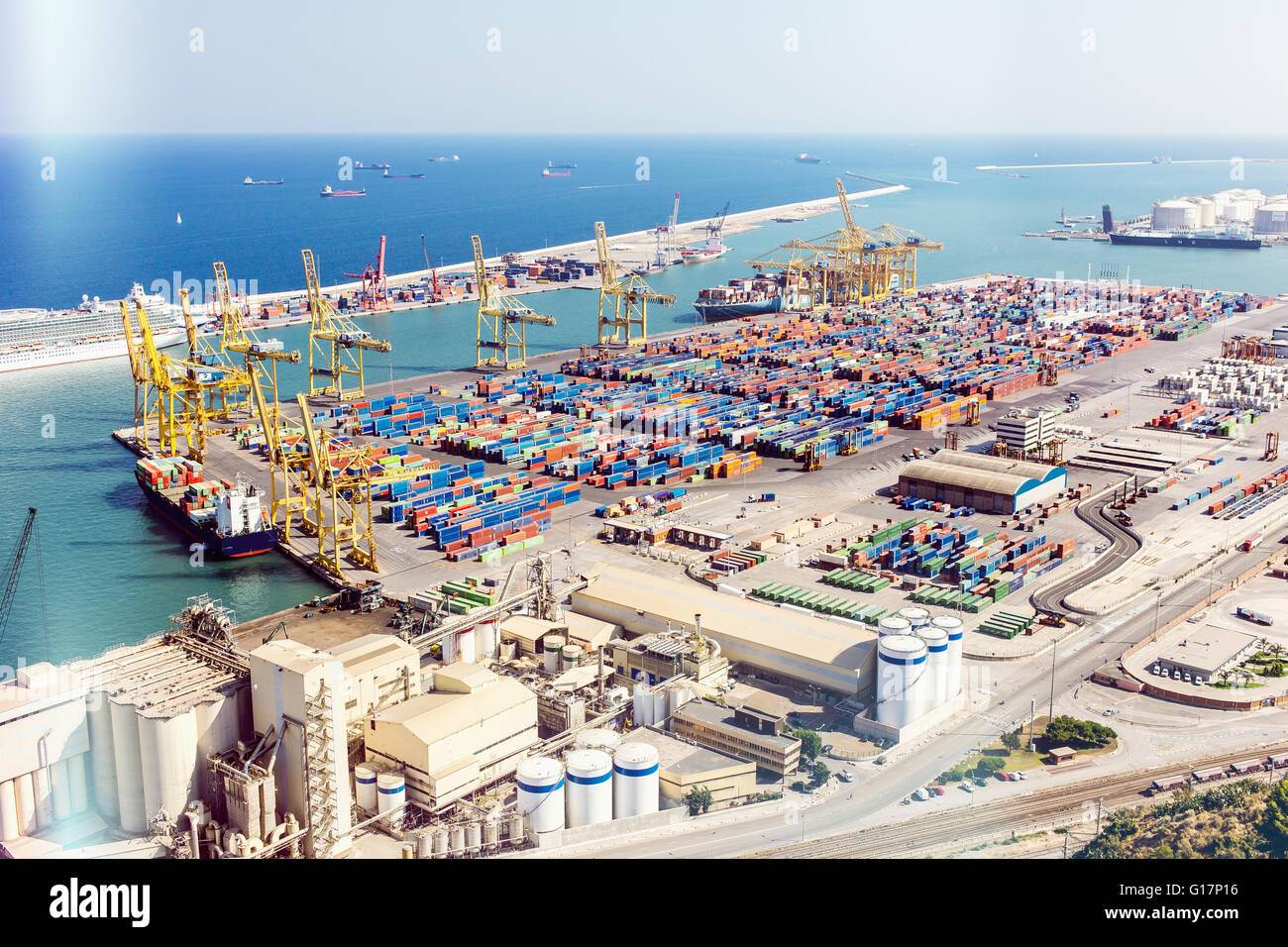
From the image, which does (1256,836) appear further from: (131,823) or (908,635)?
(131,823)

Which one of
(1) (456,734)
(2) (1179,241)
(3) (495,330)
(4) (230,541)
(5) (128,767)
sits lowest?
(4) (230,541)

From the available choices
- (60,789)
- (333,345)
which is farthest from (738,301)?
(60,789)

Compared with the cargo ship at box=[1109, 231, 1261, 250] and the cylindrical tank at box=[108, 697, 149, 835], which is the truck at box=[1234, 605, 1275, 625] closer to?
the cylindrical tank at box=[108, 697, 149, 835]

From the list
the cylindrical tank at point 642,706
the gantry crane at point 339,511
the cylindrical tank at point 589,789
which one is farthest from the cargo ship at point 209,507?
the cylindrical tank at point 589,789

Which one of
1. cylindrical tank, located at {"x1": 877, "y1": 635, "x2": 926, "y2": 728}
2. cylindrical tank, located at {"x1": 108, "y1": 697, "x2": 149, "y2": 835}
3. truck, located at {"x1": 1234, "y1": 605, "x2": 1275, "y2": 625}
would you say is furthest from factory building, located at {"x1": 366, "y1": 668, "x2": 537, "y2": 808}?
truck, located at {"x1": 1234, "y1": 605, "x2": 1275, "y2": 625}

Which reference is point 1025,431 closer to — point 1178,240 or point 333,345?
point 333,345

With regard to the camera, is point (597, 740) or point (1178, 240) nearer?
point (597, 740)
